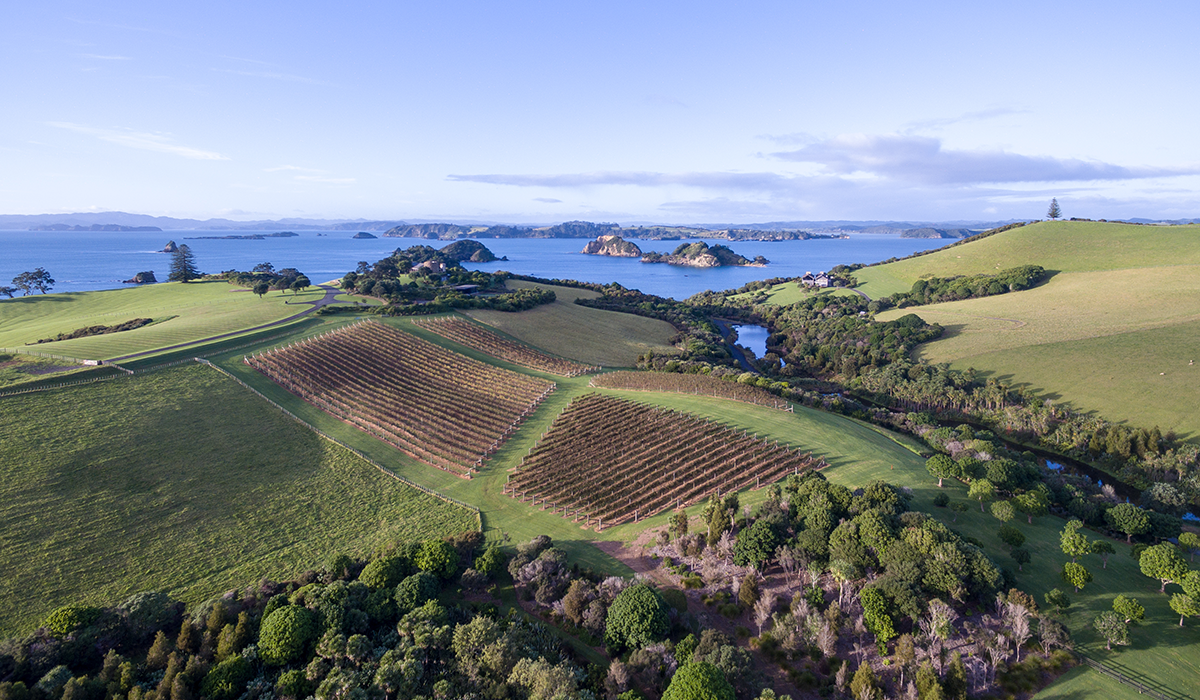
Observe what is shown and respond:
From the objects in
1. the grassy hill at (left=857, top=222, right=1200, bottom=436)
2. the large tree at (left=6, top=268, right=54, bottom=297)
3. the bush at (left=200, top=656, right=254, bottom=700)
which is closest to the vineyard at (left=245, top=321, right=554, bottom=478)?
the bush at (left=200, top=656, right=254, bottom=700)

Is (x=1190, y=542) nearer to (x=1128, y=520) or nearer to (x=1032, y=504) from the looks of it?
(x=1128, y=520)

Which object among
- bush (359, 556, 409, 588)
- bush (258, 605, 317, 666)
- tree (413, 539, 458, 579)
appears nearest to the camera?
bush (258, 605, 317, 666)

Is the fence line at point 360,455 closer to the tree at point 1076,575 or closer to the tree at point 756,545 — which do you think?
the tree at point 756,545

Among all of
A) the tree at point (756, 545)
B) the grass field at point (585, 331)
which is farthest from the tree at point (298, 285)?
the tree at point (756, 545)

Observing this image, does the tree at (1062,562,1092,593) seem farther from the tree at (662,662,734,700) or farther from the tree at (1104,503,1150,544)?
the tree at (662,662,734,700)

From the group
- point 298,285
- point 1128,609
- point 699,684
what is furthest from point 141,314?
point 1128,609

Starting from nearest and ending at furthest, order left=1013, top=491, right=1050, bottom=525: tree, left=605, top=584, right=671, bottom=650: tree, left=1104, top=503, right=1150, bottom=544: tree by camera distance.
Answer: left=605, top=584, right=671, bottom=650: tree → left=1104, top=503, right=1150, bottom=544: tree → left=1013, top=491, right=1050, bottom=525: tree
